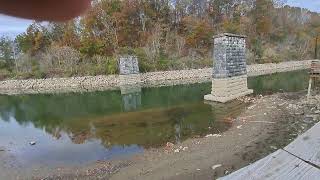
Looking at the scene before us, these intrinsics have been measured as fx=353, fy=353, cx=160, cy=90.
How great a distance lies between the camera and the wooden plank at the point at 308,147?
56.7 inches

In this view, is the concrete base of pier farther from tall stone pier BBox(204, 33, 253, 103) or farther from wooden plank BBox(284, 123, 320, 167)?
wooden plank BBox(284, 123, 320, 167)

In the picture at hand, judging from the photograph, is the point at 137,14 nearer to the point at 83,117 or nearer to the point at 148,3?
the point at 148,3

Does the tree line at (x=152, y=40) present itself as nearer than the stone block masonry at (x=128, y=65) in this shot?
No

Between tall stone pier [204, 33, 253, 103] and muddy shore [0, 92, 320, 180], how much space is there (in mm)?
8037

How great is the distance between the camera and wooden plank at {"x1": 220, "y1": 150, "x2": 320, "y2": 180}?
134 centimetres

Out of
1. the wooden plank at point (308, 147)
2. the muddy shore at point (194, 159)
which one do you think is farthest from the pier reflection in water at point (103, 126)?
the wooden plank at point (308, 147)

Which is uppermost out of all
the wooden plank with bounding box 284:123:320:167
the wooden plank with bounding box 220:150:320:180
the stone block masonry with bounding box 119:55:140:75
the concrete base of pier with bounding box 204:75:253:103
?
the wooden plank with bounding box 284:123:320:167

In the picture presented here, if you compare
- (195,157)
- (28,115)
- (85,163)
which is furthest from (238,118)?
(28,115)

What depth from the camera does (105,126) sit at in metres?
19.6

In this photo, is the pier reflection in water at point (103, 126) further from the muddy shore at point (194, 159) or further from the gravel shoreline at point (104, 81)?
the gravel shoreline at point (104, 81)

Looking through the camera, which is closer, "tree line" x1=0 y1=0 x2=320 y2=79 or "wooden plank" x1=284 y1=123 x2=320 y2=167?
"wooden plank" x1=284 y1=123 x2=320 y2=167

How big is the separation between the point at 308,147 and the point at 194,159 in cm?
1120

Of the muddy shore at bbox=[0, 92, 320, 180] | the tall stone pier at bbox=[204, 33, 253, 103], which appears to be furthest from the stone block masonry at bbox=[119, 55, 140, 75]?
the muddy shore at bbox=[0, 92, 320, 180]

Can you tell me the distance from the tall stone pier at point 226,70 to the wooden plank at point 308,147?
76.7ft
